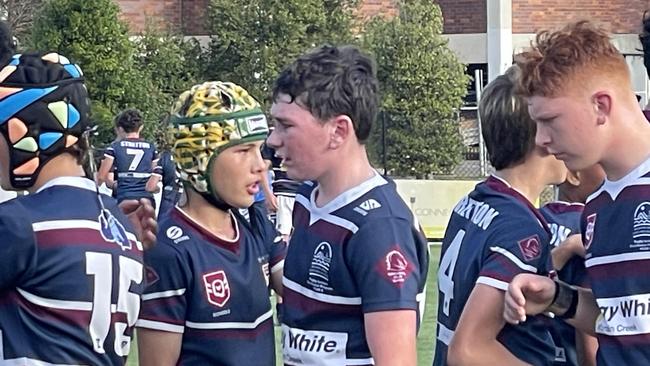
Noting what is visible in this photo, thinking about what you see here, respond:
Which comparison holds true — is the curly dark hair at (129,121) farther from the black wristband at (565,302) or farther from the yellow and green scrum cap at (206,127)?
the black wristband at (565,302)

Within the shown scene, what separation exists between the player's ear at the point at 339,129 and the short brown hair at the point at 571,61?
0.57 metres

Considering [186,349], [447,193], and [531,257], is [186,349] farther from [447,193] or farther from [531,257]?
[447,193]

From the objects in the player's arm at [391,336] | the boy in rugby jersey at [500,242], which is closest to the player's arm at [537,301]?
the boy in rugby jersey at [500,242]

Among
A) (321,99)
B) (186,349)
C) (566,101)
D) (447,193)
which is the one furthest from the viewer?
(447,193)

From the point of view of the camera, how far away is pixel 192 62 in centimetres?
2470

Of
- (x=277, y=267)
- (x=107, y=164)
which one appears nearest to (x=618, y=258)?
(x=277, y=267)

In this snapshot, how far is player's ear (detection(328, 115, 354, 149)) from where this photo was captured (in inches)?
147

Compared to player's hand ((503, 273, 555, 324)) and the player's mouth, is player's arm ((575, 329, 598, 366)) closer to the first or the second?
player's hand ((503, 273, 555, 324))

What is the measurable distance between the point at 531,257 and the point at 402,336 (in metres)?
0.56

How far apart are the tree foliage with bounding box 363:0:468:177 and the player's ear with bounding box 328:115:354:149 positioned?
18.1 m

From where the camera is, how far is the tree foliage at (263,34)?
23.8 meters

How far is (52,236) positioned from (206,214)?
812 mm

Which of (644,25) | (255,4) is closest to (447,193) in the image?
(255,4)

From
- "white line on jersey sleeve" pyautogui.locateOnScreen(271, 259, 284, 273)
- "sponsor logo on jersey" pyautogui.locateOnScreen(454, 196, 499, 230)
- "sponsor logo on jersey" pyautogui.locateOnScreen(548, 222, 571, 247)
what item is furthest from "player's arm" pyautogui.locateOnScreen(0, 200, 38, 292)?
"sponsor logo on jersey" pyautogui.locateOnScreen(548, 222, 571, 247)
